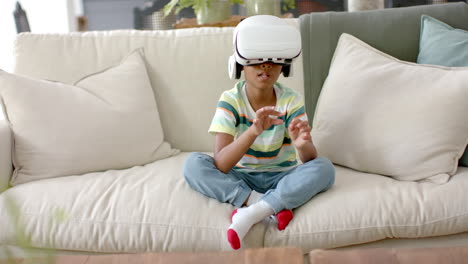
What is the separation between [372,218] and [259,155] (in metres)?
0.43

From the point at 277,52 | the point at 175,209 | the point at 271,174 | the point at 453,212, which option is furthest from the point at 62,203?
the point at 453,212

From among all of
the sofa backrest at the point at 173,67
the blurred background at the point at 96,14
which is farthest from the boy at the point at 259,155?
the blurred background at the point at 96,14

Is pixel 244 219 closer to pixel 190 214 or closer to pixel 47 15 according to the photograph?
pixel 190 214

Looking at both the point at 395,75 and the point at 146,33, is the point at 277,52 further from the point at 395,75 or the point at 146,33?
the point at 146,33

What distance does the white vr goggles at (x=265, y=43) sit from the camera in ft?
4.31

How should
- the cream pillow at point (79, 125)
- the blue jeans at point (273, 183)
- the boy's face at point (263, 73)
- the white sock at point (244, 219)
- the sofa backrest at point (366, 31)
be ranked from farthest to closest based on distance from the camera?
the sofa backrest at point (366, 31), the cream pillow at point (79, 125), the boy's face at point (263, 73), the blue jeans at point (273, 183), the white sock at point (244, 219)

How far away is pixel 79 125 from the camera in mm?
1560

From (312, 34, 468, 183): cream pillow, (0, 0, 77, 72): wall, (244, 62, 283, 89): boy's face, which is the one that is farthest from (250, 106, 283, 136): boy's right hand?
(0, 0, 77, 72): wall

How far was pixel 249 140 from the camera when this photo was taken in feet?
4.41

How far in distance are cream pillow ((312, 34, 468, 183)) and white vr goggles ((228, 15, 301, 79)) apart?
0.34 m

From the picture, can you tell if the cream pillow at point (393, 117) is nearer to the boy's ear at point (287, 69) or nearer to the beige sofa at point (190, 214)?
the beige sofa at point (190, 214)

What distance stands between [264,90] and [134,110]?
1.69 ft

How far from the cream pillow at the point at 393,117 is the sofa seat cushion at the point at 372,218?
0.13m

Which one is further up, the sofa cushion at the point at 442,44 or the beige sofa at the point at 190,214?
the sofa cushion at the point at 442,44
